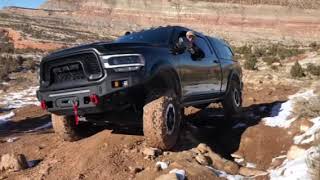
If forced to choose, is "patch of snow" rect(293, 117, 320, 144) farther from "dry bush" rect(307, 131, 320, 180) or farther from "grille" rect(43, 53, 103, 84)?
"grille" rect(43, 53, 103, 84)

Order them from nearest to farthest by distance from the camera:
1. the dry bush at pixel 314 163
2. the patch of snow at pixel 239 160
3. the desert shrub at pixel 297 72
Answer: the dry bush at pixel 314 163
the patch of snow at pixel 239 160
the desert shrub at pixel 297 72

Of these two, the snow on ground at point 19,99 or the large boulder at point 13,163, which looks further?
the snow on ground at point 19,99

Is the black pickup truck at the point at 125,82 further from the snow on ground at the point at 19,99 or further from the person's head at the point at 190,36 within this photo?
the snow on ground at the point at 19,99

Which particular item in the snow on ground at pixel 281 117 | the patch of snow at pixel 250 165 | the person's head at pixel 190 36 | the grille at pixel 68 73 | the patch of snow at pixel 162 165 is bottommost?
the patch of snow at pixel 250 165

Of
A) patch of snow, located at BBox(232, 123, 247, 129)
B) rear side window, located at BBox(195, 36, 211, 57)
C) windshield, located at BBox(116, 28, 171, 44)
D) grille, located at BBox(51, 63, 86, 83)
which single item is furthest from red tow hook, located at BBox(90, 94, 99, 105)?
patch of snow, located at BBox(232, 123, 247, 129)

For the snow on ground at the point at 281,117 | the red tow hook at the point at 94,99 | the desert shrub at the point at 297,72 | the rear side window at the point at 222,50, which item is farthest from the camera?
the desert shrub at the point at 297,72

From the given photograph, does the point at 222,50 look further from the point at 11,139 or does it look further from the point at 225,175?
the point at 11,139

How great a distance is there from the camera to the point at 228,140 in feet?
29.8

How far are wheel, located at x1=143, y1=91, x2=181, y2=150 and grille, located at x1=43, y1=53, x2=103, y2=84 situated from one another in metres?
0.80

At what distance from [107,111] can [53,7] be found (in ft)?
295

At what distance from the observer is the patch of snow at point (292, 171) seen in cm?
633

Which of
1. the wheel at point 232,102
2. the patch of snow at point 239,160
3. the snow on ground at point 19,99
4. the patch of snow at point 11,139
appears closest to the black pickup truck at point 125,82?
the patch of snow at point 239,160

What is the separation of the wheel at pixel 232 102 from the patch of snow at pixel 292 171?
3.07 metres

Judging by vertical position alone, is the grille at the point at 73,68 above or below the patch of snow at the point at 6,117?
above
